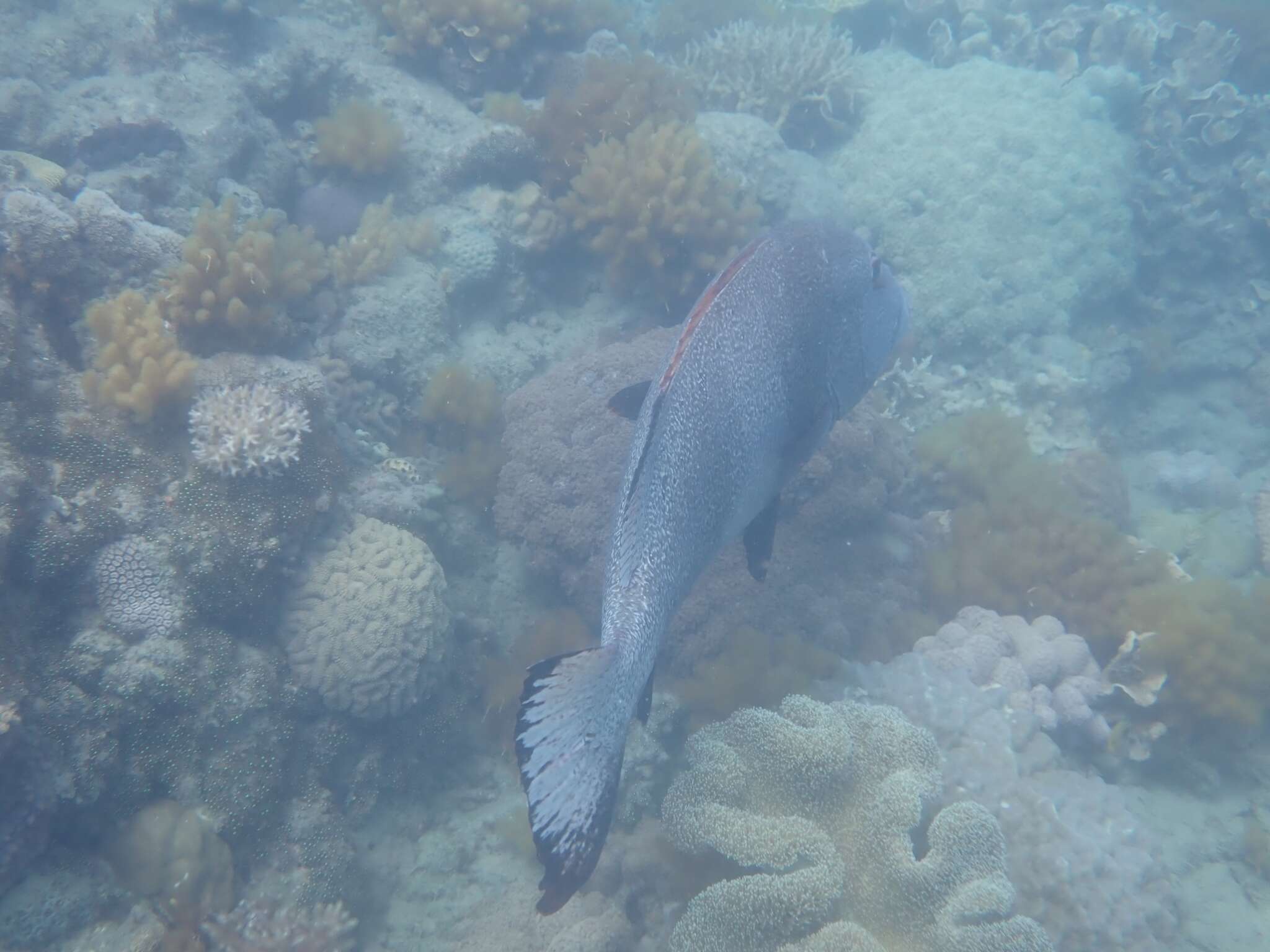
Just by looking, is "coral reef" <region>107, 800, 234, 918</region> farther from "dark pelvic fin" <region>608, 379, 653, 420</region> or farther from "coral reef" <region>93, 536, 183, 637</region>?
"dark pelvic fin" <region>608, 379, 653, 420</region>

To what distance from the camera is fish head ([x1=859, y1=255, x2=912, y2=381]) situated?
10.1 ft

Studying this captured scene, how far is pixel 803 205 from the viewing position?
283 inches

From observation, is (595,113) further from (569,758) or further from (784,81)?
(569,758)

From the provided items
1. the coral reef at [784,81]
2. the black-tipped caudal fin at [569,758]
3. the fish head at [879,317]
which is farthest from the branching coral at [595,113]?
the black-tipped caudal fin at [569,758]

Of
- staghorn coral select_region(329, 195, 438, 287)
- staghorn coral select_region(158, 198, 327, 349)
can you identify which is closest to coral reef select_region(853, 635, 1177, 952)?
staghorn coral select_region(158, 198, 327, 349)

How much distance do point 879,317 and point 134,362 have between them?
414 cm

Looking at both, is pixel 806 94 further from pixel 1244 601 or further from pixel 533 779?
pixel 533 779

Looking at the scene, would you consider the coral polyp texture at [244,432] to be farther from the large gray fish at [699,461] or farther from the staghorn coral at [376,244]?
the large gray fish at [699,461]

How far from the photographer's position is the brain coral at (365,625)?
13.4 feet

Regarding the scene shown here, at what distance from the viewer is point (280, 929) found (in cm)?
346

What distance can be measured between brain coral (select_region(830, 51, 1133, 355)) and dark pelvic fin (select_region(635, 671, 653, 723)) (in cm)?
653

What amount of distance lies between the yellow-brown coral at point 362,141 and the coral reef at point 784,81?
4273 mm

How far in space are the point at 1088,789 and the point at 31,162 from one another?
835cm

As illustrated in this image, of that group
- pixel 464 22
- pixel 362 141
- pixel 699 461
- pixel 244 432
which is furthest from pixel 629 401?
pixel 464 22
